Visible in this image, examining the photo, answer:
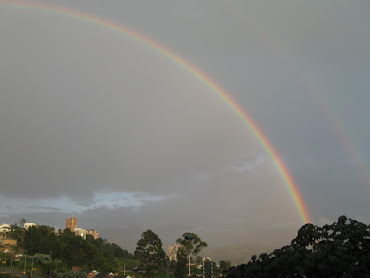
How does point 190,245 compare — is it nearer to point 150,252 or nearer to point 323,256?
point 150,252

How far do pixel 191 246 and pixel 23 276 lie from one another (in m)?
32.7

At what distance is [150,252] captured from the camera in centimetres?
7881

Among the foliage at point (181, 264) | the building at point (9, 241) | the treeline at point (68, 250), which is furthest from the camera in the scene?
the building at point (9, 241)

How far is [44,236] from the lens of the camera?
9044 centimetres

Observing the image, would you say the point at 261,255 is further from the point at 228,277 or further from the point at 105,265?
the point at 105,265

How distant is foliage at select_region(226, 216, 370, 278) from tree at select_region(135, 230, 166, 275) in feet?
194

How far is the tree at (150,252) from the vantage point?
257 ft

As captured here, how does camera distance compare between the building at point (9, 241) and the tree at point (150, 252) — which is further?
the building at point (9, 241)

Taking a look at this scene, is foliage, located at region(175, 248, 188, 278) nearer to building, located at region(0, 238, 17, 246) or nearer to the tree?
the tree

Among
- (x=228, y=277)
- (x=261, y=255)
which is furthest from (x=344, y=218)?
(x=228, y=277)

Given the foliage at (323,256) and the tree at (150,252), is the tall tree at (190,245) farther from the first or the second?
the foliage at (323,256)

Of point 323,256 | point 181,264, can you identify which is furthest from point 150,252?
point 323,256

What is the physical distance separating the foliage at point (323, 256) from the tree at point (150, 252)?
59041 millimetres

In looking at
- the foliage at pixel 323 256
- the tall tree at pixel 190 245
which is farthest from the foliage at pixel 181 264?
the foliage at pixel 323 256
